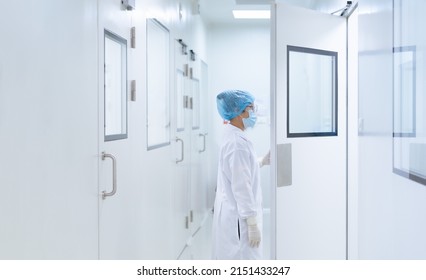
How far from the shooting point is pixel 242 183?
104 inches

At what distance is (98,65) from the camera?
6.85 ft

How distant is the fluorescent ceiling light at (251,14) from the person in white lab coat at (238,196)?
10.9 ft

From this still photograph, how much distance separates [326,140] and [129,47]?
1606mm

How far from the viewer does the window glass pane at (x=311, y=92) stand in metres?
3.10

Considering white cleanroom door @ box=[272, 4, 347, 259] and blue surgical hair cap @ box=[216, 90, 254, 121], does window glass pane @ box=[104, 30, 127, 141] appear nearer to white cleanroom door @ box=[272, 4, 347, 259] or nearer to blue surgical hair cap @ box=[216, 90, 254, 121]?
blue surgical hair cap @ box=[216, 90, 254, 121]

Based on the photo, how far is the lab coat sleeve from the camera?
2.64m

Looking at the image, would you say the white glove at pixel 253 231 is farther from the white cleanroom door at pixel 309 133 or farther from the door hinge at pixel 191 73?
the door hinge at pixel 191 73

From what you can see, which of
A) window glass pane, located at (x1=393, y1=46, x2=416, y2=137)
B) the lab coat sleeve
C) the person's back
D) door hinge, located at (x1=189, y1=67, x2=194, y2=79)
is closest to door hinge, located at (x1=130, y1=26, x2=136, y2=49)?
the person's back

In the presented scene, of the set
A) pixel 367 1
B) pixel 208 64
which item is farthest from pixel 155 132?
pixel 208 64

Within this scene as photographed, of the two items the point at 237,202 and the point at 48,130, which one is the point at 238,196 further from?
the point at 48,130

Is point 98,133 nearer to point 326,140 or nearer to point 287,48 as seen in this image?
point 287,48

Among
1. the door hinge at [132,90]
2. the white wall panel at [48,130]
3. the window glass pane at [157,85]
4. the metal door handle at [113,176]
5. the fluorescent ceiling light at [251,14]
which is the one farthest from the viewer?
the fluorescent ceiling light at [251,14]

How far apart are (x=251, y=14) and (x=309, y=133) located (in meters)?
Result: 3.32

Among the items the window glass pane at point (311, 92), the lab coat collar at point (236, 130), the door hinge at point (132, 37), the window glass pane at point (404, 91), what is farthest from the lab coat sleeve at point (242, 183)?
the window glass pane at point (404, 91)
